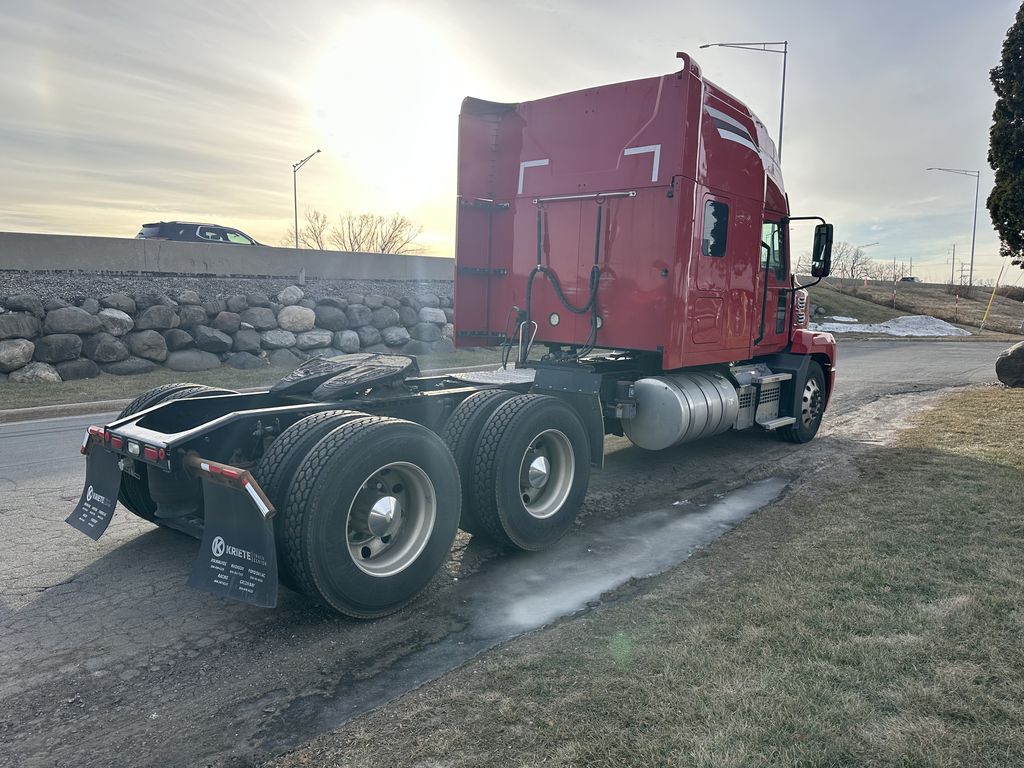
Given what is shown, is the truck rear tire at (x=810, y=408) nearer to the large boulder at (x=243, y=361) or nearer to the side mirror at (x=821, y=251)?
the side mirror at (x=821, y=251)

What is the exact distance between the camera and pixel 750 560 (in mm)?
4664

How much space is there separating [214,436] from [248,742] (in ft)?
6.04

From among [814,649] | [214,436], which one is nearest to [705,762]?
[814,649]

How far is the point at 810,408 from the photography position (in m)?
9.04

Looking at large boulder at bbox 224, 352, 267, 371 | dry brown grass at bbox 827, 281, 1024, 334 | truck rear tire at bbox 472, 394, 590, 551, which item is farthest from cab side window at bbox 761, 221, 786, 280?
dry brown grass at bbox 827, 281, 1024, 334

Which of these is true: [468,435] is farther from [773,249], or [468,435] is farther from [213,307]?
[213,307]

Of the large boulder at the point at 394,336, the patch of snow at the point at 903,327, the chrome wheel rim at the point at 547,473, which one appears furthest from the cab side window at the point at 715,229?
the patch of snow at the point at 903,327

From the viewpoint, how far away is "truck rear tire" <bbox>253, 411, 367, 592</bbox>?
3.67 metres

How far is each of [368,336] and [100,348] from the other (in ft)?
18.5

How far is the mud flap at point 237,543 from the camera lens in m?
3.52

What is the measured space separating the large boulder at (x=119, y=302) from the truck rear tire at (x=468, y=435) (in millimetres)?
10999

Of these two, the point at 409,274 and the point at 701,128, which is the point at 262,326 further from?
the point at 701,128

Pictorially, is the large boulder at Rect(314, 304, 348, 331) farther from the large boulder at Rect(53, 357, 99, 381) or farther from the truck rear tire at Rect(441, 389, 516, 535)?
the truck rear tire at Rect(441, 389, 516, 535)

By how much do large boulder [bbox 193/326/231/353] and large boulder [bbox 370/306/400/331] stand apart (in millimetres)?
3722
